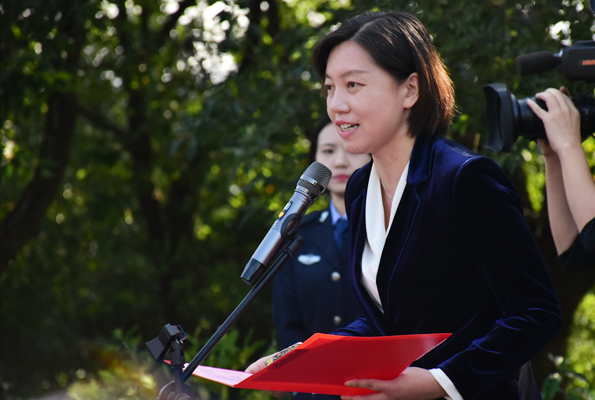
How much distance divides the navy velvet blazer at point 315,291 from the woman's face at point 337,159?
0.67ft

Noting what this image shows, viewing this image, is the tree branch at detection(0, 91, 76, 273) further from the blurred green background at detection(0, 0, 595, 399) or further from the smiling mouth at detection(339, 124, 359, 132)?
the smiling mouth at detection(339, 124, 359, 132)

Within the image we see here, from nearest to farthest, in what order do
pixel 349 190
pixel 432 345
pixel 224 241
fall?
pixel 432 345
pixel 349 190
pixel 224 241

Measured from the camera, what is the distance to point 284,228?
157cm

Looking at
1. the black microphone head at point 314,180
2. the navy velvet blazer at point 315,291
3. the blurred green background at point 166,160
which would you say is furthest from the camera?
the blurred green background at point 166,160

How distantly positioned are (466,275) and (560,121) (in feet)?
1.90

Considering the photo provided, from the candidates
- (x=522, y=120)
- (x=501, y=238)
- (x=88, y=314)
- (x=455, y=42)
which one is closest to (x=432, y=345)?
(x=501, y=238)

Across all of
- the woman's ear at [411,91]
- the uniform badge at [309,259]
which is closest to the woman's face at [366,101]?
the woman's ear at [411,91]

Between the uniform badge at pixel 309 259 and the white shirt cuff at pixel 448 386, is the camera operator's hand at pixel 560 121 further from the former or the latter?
the uniform badge at pixel 309 259

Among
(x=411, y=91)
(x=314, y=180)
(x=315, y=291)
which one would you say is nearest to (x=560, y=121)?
(x=411, y=91)

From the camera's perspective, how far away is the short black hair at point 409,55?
5.45 feet

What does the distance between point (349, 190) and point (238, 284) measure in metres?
5.20

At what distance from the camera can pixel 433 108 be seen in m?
1.71

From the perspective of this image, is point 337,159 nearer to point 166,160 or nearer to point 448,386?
point 448,386

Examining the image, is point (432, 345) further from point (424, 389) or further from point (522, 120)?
point (522, 120)
